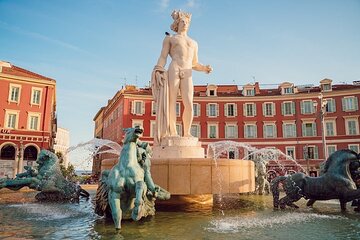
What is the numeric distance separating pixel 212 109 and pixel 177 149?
3616 cm

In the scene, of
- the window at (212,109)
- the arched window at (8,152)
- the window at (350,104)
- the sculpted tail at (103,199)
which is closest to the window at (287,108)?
the window at (350,104)

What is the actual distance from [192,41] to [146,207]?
5.59m

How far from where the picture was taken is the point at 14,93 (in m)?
35.3

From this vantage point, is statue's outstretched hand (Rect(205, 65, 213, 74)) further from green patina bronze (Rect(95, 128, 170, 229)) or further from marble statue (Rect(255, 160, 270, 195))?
marble statue (Rect(255, 160, 270, 195))

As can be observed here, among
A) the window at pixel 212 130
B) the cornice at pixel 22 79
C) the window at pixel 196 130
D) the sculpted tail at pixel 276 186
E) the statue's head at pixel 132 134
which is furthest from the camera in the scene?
the window at pixel 212 130

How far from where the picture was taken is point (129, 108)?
42812 mm

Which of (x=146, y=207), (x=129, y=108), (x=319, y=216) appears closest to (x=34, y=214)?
(x=146, y=207)

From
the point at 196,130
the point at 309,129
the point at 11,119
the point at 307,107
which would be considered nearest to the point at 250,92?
the point at 307,107

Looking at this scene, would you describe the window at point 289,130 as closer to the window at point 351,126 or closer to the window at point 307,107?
the window at point 307,107

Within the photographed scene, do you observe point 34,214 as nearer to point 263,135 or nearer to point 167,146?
point 167,146

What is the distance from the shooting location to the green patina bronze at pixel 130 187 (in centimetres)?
509

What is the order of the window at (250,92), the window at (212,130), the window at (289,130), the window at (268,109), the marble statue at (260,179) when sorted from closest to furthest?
the marble statue at (260,179), the window at (289,130), the window at (268,109), the window at (212,130), the window at (250,92)

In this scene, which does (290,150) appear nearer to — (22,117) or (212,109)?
(212,109)

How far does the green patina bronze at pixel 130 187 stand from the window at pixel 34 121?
1305 inches
